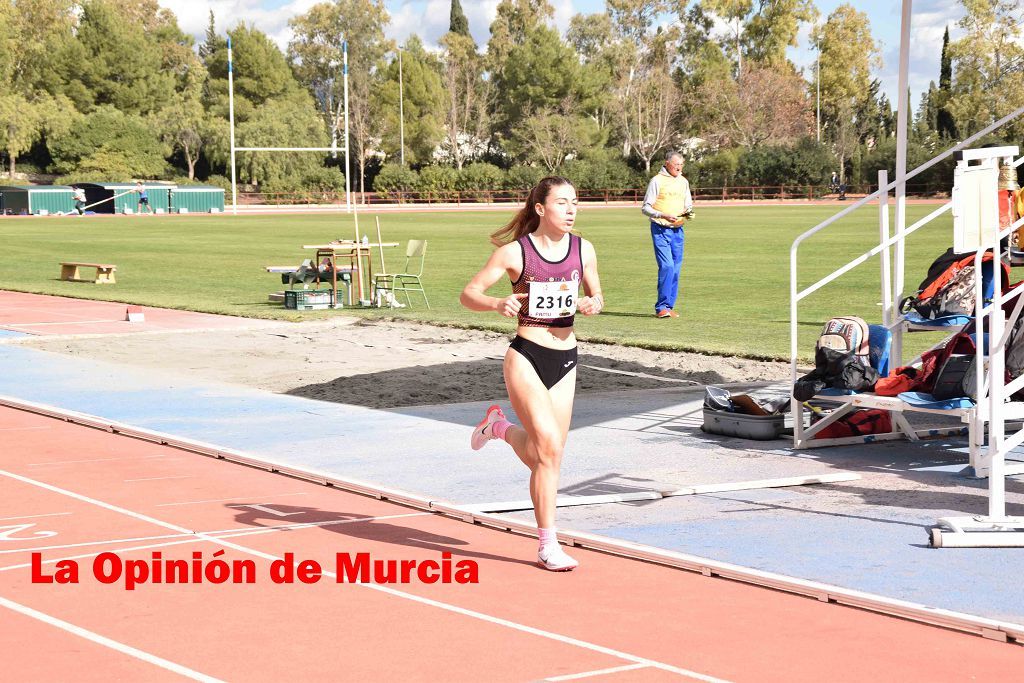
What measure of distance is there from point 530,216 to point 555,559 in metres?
1.75

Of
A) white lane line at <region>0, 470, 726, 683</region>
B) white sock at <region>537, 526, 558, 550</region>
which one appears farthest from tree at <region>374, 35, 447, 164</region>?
white sock at <region>537, 526, 558, 550</region>

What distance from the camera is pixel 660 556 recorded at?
6.82 meters

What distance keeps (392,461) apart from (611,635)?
4211 millimetres

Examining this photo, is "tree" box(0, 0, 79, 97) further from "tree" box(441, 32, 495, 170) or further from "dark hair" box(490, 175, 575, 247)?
"dark hair" box(490, 175, 575, 247)

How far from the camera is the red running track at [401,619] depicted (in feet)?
17.0

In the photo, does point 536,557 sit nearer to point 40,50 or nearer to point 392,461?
point 392,461

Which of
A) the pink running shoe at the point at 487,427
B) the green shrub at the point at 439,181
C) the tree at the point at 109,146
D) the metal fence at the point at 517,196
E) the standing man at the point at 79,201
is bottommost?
the pink running shoe at the point at 487,427

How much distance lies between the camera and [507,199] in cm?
9044

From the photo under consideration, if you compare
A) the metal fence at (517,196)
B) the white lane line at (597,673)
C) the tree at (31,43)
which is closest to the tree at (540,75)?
the metal fence at (517,196)

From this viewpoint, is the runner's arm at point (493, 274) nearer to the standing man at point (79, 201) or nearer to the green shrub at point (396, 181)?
the standing man at point (79, 201)

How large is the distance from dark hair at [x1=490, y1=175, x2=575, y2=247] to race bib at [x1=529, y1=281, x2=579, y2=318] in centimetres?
37

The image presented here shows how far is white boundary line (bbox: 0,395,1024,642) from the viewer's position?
18.7 ft

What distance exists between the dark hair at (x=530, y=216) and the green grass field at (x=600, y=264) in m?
8.03

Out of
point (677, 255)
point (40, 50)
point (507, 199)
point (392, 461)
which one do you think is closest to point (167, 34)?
point (40, 50)
